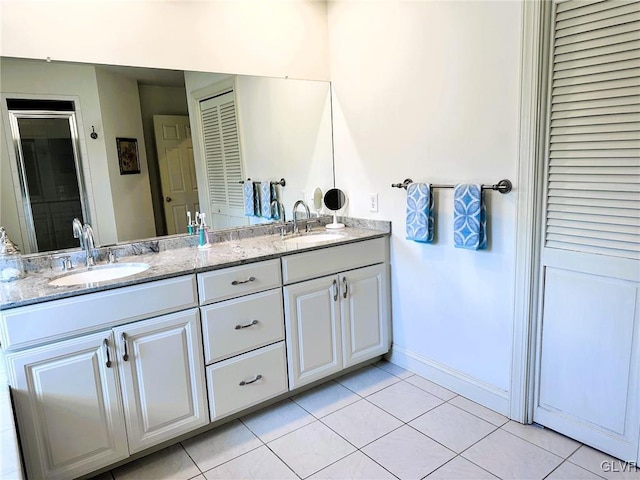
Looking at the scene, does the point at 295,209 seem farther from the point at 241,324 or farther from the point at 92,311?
the point at 92,311

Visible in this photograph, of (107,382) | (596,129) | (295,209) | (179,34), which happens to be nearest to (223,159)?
(295,209)

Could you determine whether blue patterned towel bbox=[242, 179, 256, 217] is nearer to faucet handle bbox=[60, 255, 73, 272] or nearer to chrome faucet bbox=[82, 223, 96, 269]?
chrome faucet bbox=[82, 223, 96, 269]

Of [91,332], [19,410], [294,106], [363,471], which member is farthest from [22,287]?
[294,106]

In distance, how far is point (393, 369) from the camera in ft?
9.24

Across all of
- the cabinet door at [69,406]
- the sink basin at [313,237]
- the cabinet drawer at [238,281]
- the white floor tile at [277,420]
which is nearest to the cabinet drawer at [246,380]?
the white floor tile at [277,420]

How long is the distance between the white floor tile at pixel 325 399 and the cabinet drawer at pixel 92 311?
0.92 metres

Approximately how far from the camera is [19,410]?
5.39 feet

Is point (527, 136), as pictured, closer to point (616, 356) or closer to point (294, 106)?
point (616, 356)

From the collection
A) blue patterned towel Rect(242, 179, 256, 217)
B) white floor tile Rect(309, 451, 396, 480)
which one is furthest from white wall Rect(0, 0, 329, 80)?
white floor tile Rect(309, 451, 396, 480)

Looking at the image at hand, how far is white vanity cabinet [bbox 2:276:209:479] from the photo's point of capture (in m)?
1.67

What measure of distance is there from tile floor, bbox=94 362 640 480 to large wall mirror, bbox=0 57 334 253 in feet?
3.79

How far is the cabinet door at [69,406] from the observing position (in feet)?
5.43

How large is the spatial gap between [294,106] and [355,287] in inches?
51.3

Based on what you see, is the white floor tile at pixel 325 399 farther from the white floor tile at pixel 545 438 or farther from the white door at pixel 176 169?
the white door at pixel 176 169
